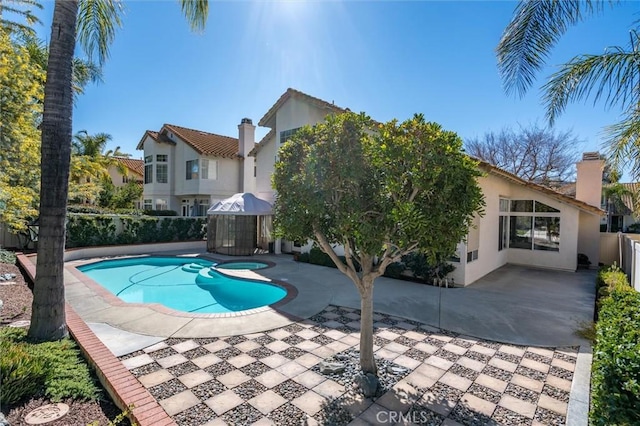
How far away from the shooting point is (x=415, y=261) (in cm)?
1341

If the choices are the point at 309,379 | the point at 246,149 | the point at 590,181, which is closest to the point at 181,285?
the point at 309,379

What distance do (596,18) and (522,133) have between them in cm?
3257

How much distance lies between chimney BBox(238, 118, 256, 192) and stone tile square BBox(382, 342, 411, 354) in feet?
78.7

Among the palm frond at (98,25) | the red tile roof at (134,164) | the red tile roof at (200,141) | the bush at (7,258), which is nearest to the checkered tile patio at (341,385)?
the palm frond at (98,25)

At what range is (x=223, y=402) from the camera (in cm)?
489

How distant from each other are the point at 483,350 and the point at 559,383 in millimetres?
1510

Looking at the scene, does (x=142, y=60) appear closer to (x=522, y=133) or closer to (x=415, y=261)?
(x=415, y=261)

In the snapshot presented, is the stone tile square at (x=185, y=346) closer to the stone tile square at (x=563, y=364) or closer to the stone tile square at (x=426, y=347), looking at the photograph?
the stone tile square at (x=426, y=347)

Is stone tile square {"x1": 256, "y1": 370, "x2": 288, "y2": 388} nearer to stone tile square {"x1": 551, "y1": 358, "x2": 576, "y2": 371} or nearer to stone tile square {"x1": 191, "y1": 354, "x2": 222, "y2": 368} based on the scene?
stone tile square {"x1": 191, "y1": 354, "x2": 222, "y2": 368}

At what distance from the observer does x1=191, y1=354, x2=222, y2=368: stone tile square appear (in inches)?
239

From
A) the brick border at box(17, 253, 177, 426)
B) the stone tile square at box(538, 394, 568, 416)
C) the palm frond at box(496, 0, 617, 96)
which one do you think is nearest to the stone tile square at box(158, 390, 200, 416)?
the brick border at box(17, 253, 177, 426)

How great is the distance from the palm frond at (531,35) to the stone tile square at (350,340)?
7609mm

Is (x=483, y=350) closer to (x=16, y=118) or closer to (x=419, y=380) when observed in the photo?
(x=419, y=380)

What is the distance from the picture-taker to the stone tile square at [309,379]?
5.47m
